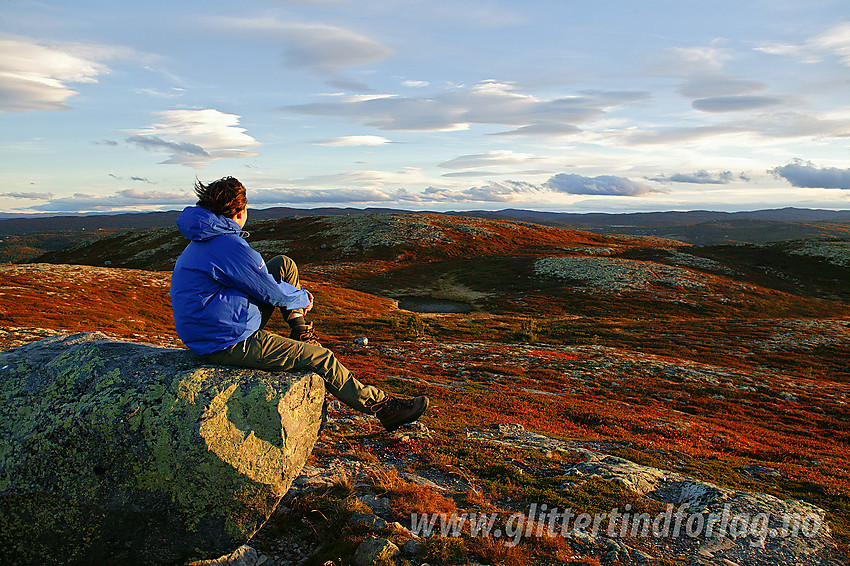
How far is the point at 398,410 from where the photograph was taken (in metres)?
9.73

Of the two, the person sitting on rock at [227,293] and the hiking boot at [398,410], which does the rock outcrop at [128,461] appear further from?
the hiking boot at [398,410]

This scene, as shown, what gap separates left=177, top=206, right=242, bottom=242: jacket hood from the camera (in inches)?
271

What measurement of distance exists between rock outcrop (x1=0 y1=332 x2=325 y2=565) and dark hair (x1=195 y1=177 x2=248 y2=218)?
255 cm

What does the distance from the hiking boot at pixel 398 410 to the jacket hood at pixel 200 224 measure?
4.76 metres

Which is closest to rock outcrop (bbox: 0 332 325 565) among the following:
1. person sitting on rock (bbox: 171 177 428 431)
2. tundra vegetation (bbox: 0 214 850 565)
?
person sitting on rock (bbox: 171 177 428 431)

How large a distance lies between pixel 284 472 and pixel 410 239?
11153cm

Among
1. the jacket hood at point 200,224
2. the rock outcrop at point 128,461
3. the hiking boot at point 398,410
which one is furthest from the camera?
the hiking boot at point 398,410

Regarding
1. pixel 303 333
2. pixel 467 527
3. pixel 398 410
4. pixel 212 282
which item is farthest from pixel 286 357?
pixel 467 527

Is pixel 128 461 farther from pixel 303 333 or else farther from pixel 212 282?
pixel 303 333

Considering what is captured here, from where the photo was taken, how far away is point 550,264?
294 feet

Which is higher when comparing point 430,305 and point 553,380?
point 553,380

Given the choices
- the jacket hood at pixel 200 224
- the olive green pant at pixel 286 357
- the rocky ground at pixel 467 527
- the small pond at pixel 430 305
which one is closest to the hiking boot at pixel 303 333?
the olive green pant at pixel 286 357

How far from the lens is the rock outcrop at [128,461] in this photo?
243 inches

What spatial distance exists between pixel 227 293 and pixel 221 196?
1.56 metres
